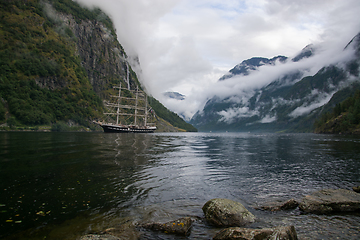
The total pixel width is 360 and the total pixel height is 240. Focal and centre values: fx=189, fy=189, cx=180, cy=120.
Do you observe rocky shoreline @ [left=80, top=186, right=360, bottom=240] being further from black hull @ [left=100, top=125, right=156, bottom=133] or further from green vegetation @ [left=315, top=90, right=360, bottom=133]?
green vegetation @ [left=315, top=90, right=360, bottom=133]

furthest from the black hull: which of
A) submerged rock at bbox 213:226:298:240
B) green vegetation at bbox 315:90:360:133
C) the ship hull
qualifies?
green vegetation at bbox 315:90:360:133

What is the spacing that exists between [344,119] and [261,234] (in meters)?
178

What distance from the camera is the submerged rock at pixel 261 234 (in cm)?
691

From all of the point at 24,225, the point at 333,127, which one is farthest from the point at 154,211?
the point at 333,127

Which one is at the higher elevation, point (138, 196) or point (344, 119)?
point (344, 119)

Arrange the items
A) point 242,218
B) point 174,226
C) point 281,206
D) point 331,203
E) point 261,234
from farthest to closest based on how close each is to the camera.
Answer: point 281,206
point 331,203
point 242,218
point 174,226
point 261,234

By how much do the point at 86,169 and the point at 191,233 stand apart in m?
15.8

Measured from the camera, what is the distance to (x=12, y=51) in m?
184

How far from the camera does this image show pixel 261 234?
7461 mm

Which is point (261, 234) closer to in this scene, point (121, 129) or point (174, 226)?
point (174, 226)

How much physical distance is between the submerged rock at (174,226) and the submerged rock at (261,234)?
4.67ft

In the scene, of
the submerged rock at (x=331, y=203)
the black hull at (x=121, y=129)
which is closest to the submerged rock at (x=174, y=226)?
the submerged rock at (x=331, y=203)

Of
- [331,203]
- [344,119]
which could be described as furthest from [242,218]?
[344,119]

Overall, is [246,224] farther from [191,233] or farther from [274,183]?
[274,183]
